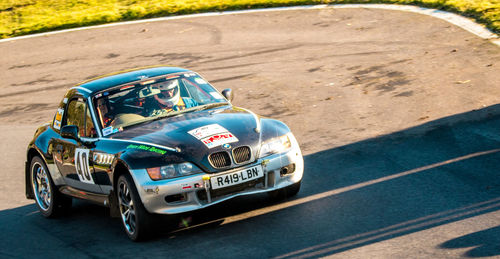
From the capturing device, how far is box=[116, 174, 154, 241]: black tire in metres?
7.19

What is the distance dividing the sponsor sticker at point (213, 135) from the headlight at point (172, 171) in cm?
30

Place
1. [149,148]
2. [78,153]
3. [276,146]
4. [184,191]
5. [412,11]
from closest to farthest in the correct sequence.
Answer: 1. [184,191]
2. [149,148]
3. [276,146]
4. [78,153]
5. [412,11]

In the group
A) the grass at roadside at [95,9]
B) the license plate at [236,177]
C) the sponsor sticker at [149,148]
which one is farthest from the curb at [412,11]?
the sponsor sticker at [149,148]

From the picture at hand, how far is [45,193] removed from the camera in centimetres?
950

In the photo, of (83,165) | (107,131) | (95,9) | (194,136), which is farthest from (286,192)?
(95,9)

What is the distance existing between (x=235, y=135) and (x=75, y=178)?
225cm

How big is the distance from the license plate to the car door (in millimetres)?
1589

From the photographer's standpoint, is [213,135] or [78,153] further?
[78,153]

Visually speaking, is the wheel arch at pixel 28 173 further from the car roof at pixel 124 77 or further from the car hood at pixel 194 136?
the car hood at pixel 194 136

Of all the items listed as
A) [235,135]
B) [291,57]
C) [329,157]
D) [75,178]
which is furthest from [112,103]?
[291,57]

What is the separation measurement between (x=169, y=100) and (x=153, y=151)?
1.50 metres

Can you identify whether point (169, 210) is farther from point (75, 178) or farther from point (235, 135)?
point (75, 178)

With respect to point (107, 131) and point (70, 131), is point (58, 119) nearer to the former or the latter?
point (70, 131)

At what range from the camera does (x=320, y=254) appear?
6.21 meters
